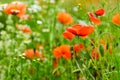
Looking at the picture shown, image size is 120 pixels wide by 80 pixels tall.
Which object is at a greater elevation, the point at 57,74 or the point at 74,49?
the point at 74,49

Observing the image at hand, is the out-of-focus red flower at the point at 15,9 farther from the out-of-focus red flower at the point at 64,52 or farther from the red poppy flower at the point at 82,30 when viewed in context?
the red poppy flower at the point at 82,30

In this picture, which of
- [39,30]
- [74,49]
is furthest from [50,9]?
[74,49]

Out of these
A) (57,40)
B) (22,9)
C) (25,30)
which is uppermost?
(22,9)

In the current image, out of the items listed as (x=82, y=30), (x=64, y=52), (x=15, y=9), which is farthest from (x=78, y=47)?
(x=15, y=9)

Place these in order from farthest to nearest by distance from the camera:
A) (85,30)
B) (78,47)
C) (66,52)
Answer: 1. (66,52)
2. (78,47)
3. (85,30)

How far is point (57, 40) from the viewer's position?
4008 mm

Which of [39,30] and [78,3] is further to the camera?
[39,30]

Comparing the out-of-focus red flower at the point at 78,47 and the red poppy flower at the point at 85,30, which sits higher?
the red poppy flower at the point at 85,30

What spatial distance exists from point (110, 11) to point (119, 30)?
0.11 m

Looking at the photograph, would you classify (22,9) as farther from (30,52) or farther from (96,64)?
(96,64)

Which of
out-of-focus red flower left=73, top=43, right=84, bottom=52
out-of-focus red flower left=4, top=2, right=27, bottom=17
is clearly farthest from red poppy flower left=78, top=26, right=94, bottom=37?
out-of-focus red flower left=4, top=2, right=27, bottom=17

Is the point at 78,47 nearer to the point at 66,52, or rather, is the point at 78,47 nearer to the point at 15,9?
the point at 66,52

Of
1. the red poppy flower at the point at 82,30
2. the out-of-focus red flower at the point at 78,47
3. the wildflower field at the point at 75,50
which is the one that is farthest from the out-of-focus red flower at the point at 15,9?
the red poppy flower at the point at 82,30

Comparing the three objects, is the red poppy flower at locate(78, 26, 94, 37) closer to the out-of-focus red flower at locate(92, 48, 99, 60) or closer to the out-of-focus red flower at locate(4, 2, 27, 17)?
the out-of-focus red flower at locate(92, 48, 99, 60)
